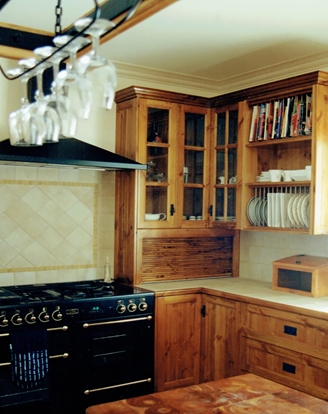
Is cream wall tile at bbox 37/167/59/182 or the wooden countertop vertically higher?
cream wall tile at bbox 37/167/59/182

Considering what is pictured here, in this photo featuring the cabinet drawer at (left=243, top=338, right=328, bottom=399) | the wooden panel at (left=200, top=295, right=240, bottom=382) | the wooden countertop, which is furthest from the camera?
the wooden panel at (left=200, top=295, right=240, bottom=382)

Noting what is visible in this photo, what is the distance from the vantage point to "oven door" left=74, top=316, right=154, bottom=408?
3.80 m

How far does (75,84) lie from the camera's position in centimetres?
156

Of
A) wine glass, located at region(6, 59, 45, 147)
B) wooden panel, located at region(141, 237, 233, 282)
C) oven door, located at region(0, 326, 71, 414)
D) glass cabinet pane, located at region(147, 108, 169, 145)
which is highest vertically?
glass cabinet pane, located at region(147, 108, 169, 145)

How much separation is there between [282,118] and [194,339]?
6.18ft

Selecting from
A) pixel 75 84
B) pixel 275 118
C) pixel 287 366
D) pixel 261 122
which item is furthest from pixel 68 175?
pixel 75 84

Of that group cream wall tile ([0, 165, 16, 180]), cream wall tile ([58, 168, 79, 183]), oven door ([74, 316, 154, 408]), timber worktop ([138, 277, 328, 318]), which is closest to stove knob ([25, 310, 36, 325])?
oven door ([74, 316, 154, 408])

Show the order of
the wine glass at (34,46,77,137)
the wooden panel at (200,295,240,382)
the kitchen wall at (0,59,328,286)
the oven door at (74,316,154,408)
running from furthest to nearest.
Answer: the kitchen wall at (0,59,328,286), the wooden panel at (200,295,240,382), the oven door at (74,316,154,408), the wine glass at (34,46,77,137)

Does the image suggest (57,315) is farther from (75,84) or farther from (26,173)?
(75,84)

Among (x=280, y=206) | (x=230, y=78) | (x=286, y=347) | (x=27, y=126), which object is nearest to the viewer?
(x=27, y=126)

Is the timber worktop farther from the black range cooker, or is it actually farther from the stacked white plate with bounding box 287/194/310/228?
the stacked white plate with bounding box 287/194/310/228

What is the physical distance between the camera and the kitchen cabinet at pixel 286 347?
3.38 metres

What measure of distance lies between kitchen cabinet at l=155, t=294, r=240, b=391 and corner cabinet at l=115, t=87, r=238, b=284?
1.36 feet

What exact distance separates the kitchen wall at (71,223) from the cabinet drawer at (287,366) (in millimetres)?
928
